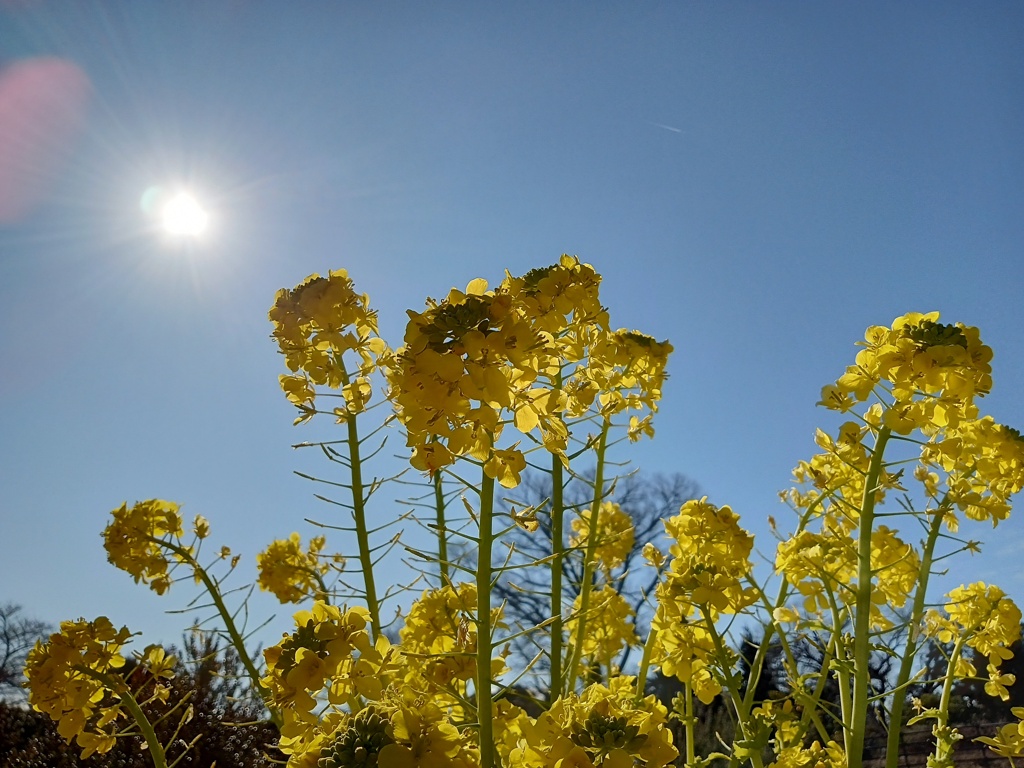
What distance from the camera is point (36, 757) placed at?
5.21 meters

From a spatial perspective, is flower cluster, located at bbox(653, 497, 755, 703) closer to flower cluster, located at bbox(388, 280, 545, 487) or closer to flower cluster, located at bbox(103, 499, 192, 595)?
flower cluster, located at bbox(388, 280, 545, 487)

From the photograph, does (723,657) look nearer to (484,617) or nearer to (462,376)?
(484,617)

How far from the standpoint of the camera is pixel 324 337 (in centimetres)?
194

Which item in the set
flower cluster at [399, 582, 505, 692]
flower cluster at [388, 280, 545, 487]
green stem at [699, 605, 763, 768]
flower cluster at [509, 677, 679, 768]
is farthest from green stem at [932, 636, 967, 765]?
flower cluster at [388, 280, 545, 487]

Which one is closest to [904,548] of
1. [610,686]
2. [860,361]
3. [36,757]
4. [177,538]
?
[860,361]

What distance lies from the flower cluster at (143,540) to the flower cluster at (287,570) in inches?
11.5

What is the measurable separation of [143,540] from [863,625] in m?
2.32

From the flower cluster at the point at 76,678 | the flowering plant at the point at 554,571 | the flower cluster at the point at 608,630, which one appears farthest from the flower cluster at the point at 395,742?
the flower cluster at the point at 608,630

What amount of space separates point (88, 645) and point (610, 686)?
1542 mm

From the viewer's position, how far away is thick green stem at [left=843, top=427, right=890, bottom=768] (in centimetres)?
183

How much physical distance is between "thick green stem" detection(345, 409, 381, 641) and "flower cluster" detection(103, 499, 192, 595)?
37.1 inches

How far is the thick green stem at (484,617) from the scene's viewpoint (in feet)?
3.92

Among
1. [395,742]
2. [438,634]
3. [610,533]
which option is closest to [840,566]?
[610,533]

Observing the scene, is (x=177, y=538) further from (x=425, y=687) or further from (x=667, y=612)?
(x=667, y=612)
